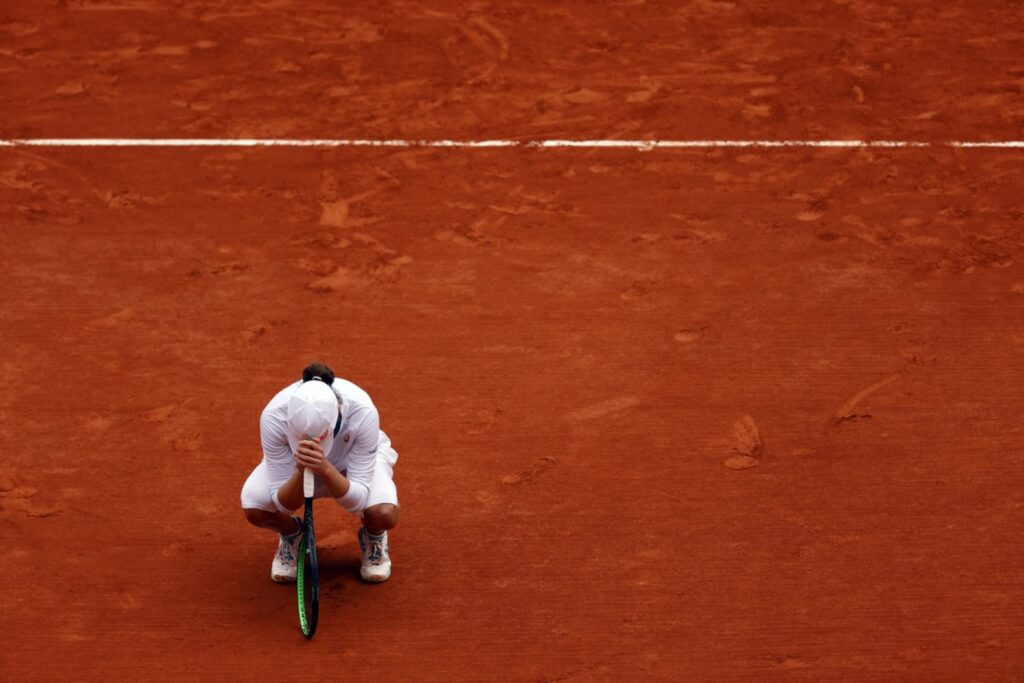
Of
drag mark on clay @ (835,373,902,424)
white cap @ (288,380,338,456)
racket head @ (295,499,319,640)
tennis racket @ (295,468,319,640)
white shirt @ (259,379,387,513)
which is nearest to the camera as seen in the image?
white cap @ (288,380,338,456)

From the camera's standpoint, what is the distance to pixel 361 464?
22.9ft

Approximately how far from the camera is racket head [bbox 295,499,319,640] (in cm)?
670

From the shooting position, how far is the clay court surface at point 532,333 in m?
7.26

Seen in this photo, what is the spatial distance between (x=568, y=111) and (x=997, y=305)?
419 cm

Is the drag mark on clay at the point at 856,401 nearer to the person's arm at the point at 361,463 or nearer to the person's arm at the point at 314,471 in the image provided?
the person's arm at the point at 361,463

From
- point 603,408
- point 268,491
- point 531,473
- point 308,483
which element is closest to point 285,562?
point 268,491

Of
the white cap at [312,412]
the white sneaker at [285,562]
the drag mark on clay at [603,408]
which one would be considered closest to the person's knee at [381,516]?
the white sneaker at [285,562]

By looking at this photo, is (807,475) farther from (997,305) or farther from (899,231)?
(899,231)

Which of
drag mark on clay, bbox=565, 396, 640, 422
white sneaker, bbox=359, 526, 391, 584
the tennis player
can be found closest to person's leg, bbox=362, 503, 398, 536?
the tennis player

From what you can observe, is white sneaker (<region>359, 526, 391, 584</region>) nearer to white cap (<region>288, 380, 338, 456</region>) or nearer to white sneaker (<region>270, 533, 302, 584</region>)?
white sneaker (<region>270, 533, 302, 584</region>)

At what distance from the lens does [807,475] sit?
8211 mm

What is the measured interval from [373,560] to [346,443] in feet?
2.59

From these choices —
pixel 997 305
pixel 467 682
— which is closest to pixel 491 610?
pixel 467 682

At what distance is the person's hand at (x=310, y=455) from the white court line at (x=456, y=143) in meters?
5.66
